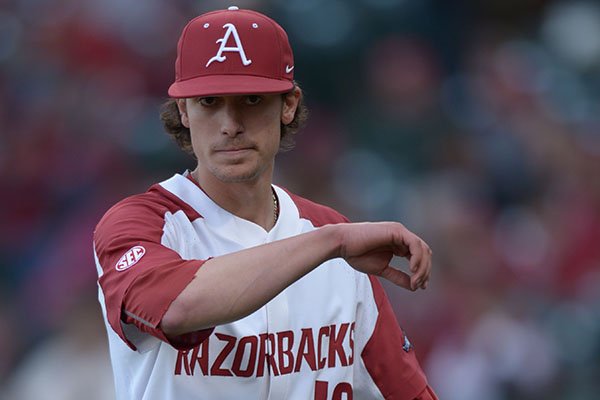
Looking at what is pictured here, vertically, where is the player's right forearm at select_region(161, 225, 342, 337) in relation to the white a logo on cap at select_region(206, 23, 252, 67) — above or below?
below

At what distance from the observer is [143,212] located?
3.01 meters

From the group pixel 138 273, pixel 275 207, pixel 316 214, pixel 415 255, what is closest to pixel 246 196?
pixel 275 207

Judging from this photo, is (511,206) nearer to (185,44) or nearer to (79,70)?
(79,70)

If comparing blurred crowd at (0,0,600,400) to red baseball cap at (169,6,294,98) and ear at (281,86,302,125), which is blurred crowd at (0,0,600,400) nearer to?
ear at (281,86,302,125)

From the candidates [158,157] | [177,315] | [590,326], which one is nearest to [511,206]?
[590,326]

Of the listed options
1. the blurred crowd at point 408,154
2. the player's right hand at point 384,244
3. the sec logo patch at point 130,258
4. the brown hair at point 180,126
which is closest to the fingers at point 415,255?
the player's right hand at point 384,244

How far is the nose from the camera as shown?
3033mm

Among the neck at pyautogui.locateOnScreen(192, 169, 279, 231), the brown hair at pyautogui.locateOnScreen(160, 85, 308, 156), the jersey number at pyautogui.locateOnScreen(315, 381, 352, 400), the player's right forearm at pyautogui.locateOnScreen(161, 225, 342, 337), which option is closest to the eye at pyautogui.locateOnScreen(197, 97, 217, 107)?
the neck at pyautogui.locateOnScreen(192, 169, 279, 231)

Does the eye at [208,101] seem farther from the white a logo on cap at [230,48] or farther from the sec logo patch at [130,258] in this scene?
the sec logo patch at [130,258]

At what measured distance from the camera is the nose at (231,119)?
3.03 meters

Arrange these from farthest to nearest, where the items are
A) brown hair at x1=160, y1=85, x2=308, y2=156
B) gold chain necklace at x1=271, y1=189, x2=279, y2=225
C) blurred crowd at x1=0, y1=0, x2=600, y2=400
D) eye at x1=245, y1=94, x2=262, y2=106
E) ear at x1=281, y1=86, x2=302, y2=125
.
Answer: blurred crowd at x1=0, y1=0, x2=600, y2=400
brown hair at x1=160, y1=85, x2=308, y2=156
gold chain necklace at x1=271, y1=189, x2=279, y2=225
ear at x1=281, y1=86, x2=302, y2=125
eye at x1=245, y1=94, x2=262, y2=106

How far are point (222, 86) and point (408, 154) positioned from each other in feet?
14.4

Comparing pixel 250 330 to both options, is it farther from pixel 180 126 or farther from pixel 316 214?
pixel 180 126

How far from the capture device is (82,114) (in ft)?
24.6
